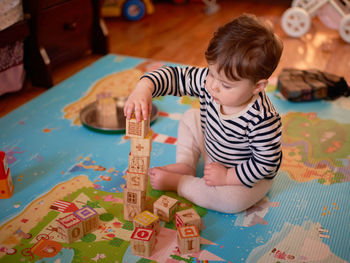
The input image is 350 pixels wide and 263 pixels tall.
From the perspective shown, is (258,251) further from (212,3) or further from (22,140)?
(212,3)

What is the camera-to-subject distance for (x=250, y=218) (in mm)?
990

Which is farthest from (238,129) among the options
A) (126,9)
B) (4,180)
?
(126,9)

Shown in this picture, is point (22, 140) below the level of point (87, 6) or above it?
below

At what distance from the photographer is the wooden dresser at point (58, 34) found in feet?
5.25

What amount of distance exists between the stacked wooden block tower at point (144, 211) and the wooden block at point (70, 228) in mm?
123

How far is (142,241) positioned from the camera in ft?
2.75

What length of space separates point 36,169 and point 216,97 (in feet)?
1.99

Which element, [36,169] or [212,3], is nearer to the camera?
[36,169]

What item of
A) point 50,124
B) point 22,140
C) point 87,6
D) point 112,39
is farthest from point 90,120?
point 112,39

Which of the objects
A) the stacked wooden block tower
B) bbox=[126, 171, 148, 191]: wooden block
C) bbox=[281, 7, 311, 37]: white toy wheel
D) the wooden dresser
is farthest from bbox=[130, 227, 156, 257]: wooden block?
bbox=[281, 7, 311, 37]: white toy wheel


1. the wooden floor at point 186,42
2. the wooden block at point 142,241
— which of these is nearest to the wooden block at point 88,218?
the wooden block at point 142,241

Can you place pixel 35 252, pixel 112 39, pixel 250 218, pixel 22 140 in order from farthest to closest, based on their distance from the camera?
1. pixel 112 39
2. pixel 22 140
3. pixel 250 218
4. pixel 35 252

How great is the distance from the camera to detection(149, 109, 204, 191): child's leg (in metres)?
1.06

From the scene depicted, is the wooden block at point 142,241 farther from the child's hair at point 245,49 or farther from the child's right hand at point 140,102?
the child's hair at point 245,49
